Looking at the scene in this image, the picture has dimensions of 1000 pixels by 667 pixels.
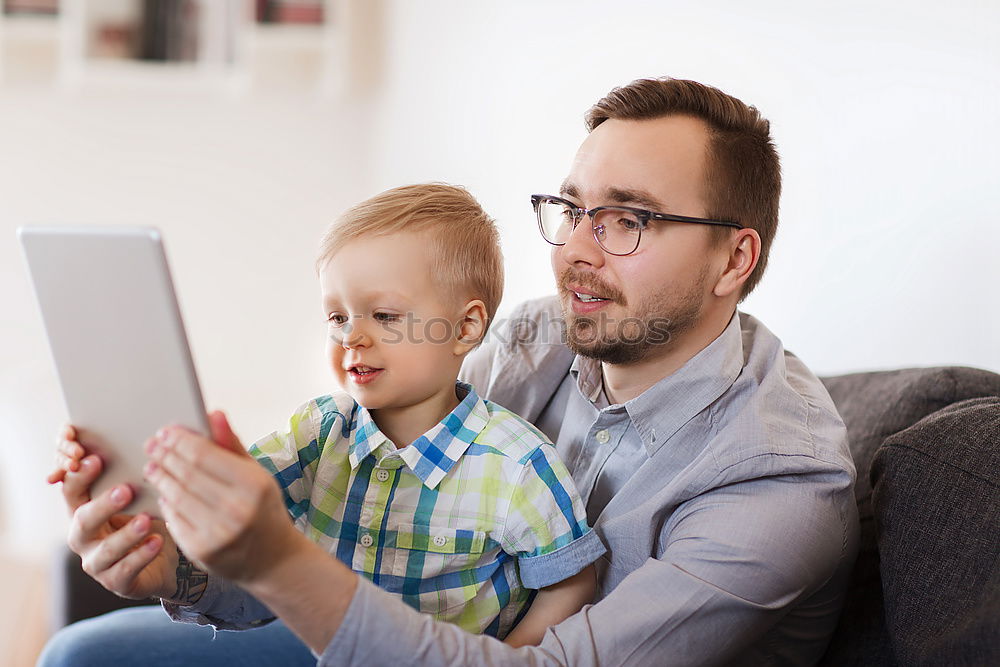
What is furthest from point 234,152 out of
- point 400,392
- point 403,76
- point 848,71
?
point 400,392

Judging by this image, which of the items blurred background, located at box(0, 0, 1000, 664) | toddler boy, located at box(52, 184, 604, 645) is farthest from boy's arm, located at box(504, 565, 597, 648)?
blurred background, located at box(0, 0, 1000, 664)

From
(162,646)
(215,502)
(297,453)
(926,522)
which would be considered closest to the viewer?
(215,502)

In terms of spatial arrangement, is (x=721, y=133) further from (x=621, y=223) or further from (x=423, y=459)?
(x=423, y=459)

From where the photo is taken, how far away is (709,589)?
113 centimetres

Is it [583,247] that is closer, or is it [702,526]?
[702,526]

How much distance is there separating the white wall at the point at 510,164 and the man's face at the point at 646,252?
42cm

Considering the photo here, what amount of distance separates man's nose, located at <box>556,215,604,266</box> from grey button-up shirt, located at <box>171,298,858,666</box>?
0.18 m

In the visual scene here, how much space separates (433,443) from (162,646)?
0.63 meters

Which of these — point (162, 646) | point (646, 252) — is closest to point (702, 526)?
point (646, 252)

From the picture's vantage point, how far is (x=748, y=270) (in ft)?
4.83

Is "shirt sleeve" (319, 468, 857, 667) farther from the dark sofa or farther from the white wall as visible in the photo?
the white wall

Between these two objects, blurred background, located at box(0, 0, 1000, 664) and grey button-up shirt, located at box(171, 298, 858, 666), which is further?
blurred background, located at box(0, 0, 1000, 664)

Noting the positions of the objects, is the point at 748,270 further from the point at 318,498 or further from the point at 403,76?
the point at 403,76

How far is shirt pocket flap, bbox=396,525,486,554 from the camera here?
1.21 m
